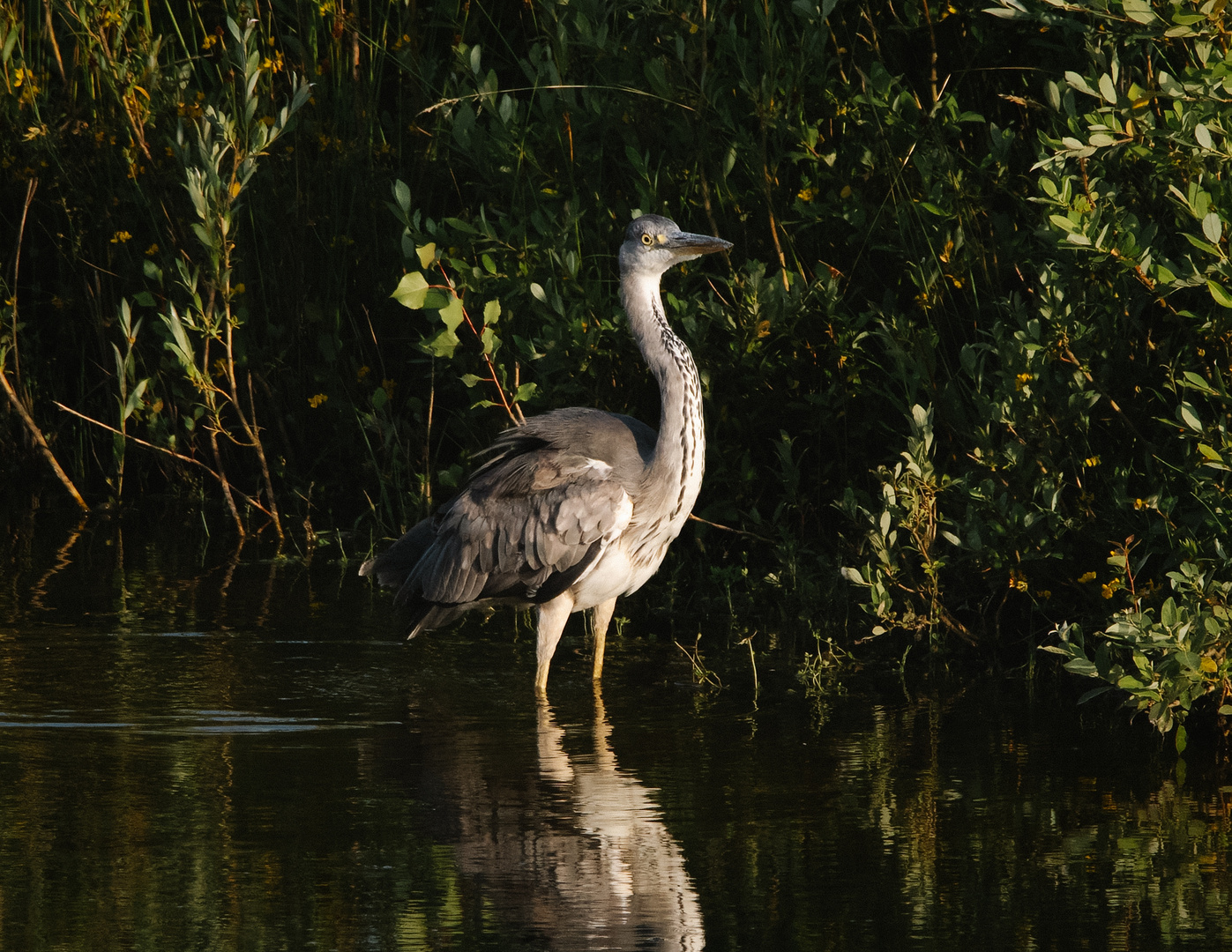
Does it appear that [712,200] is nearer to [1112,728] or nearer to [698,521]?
[698,521]

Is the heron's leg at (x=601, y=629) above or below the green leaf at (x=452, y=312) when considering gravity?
below

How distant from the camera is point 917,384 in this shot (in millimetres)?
6234

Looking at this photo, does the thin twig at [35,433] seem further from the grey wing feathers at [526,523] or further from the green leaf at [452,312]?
the grey wing feathers at [526,523]

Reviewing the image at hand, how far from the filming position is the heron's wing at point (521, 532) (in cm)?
614

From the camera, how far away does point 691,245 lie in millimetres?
6430

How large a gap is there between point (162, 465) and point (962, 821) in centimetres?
621

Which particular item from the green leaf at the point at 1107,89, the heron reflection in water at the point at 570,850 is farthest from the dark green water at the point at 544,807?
the green leaf at the point at 1107,89

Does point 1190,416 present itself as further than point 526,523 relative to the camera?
No

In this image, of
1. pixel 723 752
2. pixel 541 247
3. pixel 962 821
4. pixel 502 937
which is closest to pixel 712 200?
pixel 541 247

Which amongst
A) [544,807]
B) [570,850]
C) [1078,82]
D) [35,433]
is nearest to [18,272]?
[35,433]

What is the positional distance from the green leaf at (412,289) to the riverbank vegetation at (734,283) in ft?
0.05

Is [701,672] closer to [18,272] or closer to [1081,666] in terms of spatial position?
[1081,666]

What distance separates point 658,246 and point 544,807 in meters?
2.64

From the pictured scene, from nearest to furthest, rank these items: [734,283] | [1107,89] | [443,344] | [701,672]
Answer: [1107,89], [701,672], [734,283], [443,344]
